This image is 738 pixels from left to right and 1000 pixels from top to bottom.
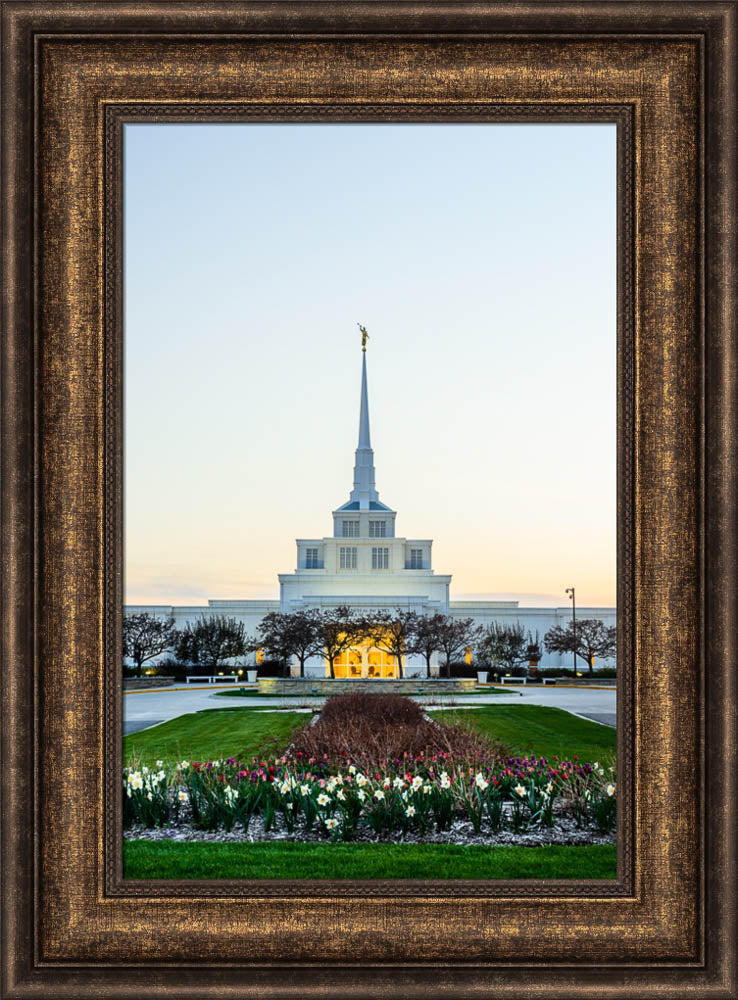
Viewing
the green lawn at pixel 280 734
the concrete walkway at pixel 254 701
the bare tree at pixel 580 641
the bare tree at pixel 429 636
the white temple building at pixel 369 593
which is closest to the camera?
the green lawn at pixel 280 734

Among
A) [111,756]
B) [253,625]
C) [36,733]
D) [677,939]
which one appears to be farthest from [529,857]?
[253,625]

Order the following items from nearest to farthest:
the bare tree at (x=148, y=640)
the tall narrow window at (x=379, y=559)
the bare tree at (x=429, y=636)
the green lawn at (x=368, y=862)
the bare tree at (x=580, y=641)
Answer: the green lawn at (x=368, y=862) → the bare tree at (x=148, y=640) → the bare tree at (x=580, y=641) → the bare tree at (x=429, y=636) → the tall narrow window at (x=379, y=559)

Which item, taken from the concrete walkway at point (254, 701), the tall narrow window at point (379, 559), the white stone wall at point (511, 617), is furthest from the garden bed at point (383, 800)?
the tall narrow window at point (379, 559)

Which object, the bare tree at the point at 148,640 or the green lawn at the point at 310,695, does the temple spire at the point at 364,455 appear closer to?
the bare tree at the point at 148,640

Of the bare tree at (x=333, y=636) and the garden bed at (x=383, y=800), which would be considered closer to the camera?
the garden bed at (x=383, y=800)

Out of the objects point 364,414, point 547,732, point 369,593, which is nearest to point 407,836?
point 364,414

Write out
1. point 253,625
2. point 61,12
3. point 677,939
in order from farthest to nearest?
point 253,625, point 61,12, point 677,939

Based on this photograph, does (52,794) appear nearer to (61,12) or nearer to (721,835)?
(721,835)
